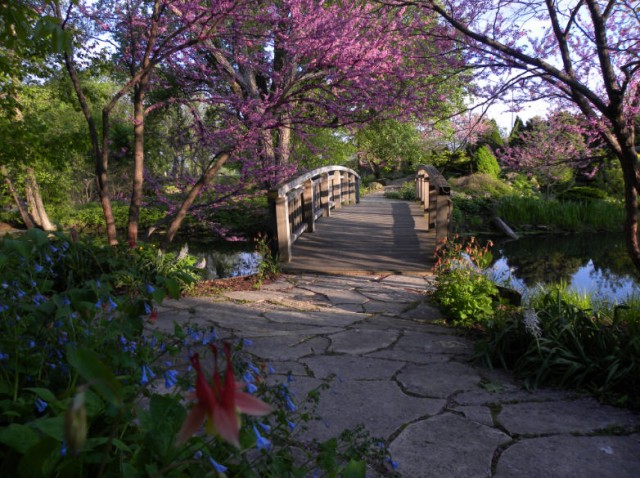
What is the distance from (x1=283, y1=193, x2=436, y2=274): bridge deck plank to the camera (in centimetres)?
671

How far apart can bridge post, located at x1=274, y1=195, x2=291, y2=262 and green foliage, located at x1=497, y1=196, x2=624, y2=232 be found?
9.93 meters

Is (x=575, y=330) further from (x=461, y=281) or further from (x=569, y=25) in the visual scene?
(x=569, y=25)

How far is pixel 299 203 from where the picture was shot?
877 cm

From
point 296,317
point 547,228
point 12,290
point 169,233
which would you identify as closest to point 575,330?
point 296,317

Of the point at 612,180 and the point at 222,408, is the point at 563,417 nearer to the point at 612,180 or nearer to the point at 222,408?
the point at 222,408

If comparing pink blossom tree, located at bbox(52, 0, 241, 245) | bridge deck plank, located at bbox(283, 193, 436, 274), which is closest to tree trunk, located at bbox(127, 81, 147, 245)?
pink blossom tree, located at bbox(52, 0, 241, 245)

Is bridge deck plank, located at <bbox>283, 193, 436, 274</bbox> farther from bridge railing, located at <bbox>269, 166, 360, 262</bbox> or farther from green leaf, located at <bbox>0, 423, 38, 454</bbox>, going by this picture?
green leaf, located at <bbox>0, 423, 38, 454</bbox>

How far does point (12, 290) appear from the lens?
5.99 feet

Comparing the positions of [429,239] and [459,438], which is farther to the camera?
[429,239]

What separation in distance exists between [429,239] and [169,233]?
14.2 ft

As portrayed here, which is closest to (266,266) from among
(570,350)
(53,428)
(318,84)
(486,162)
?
(318,84)

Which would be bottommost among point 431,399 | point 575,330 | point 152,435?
point 431,399

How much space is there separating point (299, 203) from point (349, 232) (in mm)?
1187

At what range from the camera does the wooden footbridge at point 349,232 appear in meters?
6.77
